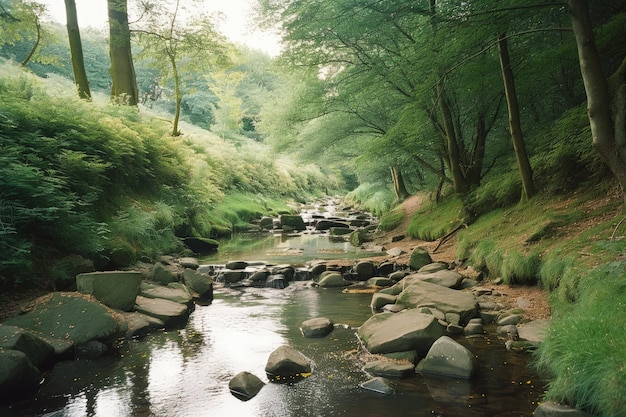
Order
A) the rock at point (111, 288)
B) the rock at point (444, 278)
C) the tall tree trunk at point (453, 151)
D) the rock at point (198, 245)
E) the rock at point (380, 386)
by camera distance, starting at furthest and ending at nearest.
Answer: the rock at point (198, 245), the tall tree trunk at point (453, 151), the rock at point (444, 278), the rock at point (111, 288), the rock at point (380, 386)

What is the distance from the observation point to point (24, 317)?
590 cm

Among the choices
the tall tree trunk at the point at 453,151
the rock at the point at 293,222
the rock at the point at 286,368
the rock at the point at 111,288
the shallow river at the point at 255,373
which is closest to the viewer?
the shallow river at the point at 255,373

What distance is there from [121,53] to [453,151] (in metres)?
11.3

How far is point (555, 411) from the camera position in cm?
368

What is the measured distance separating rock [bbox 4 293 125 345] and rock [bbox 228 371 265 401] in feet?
7.66

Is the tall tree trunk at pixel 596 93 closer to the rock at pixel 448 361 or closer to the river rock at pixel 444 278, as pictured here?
the rock at pixel 448 361

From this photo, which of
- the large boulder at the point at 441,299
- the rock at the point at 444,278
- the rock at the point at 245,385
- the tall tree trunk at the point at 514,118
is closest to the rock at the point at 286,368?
the rock at the point at 245,385

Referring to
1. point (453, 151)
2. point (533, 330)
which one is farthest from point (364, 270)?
point (533, 330)

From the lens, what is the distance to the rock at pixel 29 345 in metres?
4.92

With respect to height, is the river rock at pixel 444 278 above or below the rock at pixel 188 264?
below

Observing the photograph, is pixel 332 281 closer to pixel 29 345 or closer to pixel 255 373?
pixel 255 373

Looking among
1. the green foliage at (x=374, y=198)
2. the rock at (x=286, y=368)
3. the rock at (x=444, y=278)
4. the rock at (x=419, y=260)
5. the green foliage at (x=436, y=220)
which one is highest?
the green foliage at (x=374, y=198)

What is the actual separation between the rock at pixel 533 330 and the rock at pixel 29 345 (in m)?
5.84

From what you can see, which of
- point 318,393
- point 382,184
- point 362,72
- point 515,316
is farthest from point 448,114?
point 382,184
